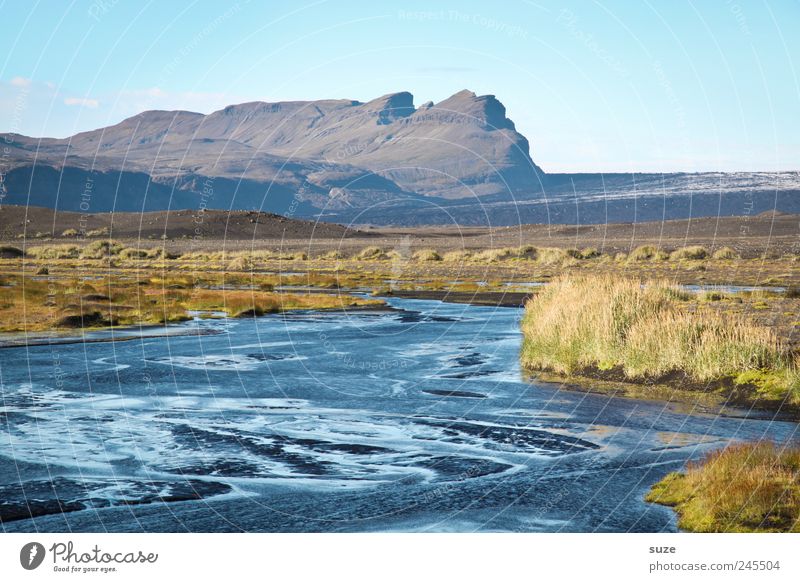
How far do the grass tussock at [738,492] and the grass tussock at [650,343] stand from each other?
751cm

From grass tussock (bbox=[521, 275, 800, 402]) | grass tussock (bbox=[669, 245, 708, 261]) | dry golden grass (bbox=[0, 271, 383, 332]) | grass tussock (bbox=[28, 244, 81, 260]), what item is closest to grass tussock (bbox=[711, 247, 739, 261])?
grass tussock (bbox=[669, 245, 708, 261])

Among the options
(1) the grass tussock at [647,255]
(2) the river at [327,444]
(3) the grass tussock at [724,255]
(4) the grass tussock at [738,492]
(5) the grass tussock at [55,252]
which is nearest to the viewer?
(4) the grass tussock at [738,492]

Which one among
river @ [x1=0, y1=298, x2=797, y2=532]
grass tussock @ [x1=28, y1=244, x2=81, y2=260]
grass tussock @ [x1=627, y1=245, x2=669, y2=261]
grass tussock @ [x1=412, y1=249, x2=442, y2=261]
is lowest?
grass tussock @ [x1=28, y1=244, x2=81, y2=260]

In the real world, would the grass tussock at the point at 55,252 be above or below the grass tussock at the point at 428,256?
below

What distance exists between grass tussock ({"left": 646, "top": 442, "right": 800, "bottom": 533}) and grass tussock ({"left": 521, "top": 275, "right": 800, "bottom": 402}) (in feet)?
24.6

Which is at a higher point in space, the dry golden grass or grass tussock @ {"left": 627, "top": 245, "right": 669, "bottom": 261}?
grass tussock @ {"left": 627, "top": 245, "right": 669, "bottom": 261}

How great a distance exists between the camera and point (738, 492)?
1389 cm

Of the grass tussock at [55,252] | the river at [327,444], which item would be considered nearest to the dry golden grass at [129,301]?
the river at [327,444]

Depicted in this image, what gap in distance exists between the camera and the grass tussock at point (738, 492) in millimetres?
13391

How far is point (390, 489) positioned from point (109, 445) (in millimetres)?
6469

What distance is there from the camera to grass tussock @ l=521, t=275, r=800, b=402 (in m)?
23.8

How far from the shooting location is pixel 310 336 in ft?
128

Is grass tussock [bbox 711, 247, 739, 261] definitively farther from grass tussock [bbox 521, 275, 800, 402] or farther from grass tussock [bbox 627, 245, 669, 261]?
grass tussock [bbox 521, 275, 800, 402]

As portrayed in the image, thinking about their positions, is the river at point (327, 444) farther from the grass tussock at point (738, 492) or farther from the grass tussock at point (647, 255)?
the grass tussock at point (647, 255)
